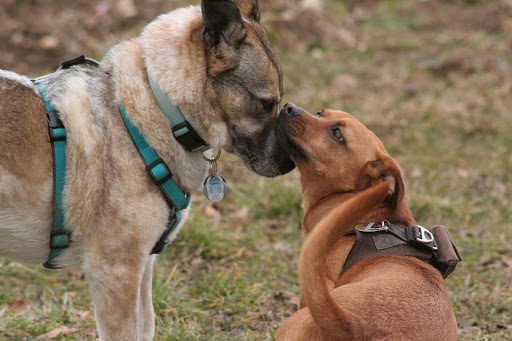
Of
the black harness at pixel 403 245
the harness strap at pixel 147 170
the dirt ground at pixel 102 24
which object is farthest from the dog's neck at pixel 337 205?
the dirt ground at pixel 102 24

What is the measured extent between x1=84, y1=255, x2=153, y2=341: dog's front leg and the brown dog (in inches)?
28.5

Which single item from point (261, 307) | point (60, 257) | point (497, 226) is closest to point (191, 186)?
point (60, 257)

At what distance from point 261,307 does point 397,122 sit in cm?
381

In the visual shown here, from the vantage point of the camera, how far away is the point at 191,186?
295cm

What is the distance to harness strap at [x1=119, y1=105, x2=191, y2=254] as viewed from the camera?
2662mm

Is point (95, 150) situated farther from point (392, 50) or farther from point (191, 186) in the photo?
point (392, 50)

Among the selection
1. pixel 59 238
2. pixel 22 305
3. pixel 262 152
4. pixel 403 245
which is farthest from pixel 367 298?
pixel 22 305

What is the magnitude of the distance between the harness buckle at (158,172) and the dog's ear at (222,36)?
55 cm

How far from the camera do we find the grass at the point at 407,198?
368cm

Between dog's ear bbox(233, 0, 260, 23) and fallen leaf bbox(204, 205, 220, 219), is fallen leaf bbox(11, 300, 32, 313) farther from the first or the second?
dog's ear bbox(233, 0, 260, 23)

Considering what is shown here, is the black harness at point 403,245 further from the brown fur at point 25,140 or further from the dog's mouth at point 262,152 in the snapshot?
the brown fur at point 25,140

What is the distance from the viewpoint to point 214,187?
3064 millimetres

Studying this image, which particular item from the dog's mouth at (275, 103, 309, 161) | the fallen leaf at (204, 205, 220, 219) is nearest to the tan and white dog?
the dog's mouth at (275, 103, 309, 161)

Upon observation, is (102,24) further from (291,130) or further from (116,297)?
(116,297)
